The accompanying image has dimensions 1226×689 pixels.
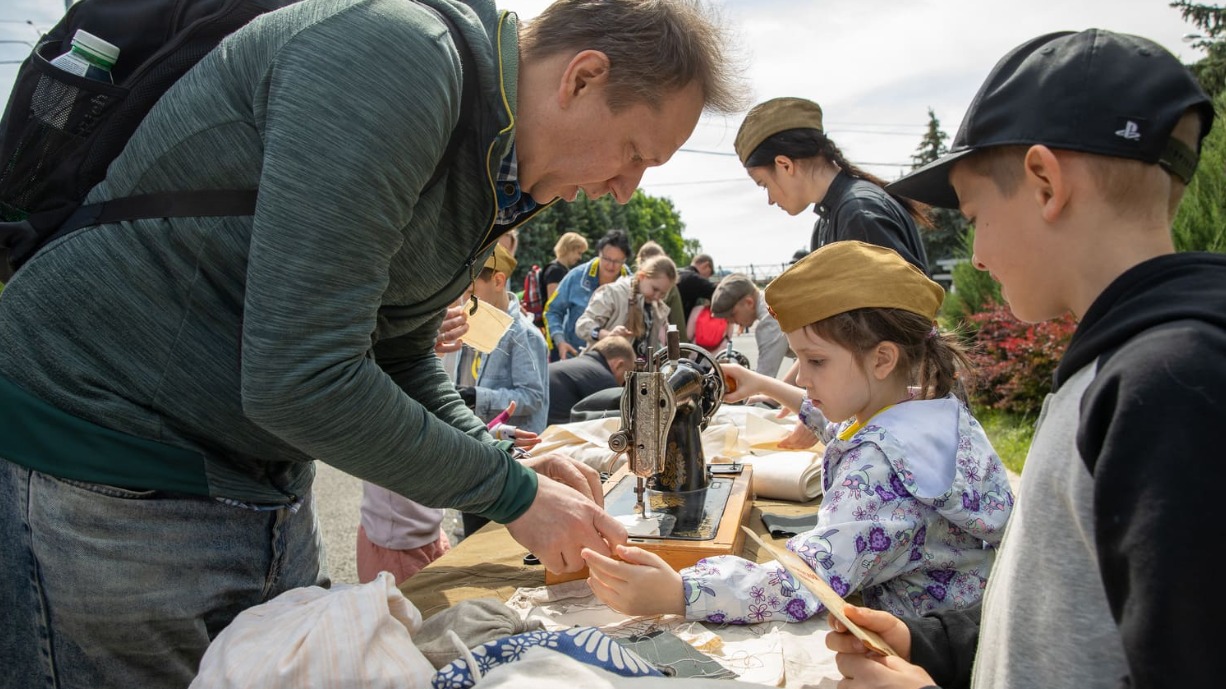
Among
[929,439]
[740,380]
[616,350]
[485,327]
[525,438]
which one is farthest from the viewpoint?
[616,350]

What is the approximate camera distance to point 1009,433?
20.9 feet

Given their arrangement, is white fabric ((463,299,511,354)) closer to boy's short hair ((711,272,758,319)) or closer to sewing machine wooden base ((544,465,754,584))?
sewing machine wooden base ((544,465,754,584))

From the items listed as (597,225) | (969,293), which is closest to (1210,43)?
(969,293)

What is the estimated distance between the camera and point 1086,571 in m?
0.75

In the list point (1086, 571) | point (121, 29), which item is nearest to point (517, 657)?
point (1086, 571)

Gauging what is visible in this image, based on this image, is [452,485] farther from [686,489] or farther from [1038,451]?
[686,489]

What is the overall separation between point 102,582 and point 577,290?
5.69 meters

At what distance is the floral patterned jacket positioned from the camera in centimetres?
141

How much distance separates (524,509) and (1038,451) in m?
0.69

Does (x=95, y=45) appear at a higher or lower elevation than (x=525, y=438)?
higher

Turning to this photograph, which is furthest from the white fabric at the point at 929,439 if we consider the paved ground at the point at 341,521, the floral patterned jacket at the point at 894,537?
the paved ground at the point at 341,521

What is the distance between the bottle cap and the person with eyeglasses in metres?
5.46

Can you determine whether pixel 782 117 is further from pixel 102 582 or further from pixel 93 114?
pixel 102 582

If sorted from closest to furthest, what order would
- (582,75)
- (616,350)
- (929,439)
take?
1. (582,75)
2. (929,439)
3. (616,350)
